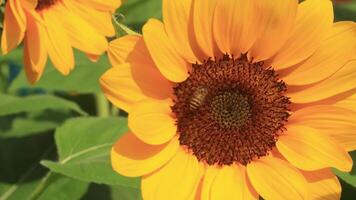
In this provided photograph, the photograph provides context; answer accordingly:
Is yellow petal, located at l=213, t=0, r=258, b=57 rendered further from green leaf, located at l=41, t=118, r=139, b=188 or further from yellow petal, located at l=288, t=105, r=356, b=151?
green leaf, located at l=41, t=118, r=139, b=188

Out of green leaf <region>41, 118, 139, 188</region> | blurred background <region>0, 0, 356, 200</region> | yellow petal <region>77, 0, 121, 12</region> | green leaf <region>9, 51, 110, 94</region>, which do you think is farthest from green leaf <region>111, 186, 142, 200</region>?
yellow petal <region>77, 0, 121, 12</region>

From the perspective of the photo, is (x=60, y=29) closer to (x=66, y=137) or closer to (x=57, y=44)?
(x=57, y=44)

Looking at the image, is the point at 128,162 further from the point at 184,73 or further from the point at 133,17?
the point at 133,17

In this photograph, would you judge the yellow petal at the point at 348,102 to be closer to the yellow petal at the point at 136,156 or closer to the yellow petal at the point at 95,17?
the yellow petal at the point at 136,156

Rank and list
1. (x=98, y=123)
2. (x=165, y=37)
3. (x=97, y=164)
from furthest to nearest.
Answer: (x=98, y=123), (x=97, y=164), (x=165, y=37)

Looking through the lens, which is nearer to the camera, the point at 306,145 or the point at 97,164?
the point at 306,145

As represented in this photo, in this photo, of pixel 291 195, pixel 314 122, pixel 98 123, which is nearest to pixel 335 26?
pixel 314 122
